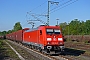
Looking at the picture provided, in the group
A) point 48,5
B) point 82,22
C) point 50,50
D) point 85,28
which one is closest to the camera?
point 50,50

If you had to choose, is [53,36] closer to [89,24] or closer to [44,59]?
[44,59]

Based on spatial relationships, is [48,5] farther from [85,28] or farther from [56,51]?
[85,28]

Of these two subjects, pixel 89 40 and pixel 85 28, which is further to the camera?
pixel 85 28

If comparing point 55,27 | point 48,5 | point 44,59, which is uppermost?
point 48,5

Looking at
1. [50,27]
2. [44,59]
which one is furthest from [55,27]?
[44,59]

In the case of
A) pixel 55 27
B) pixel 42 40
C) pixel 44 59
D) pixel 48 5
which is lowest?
pixel 44 59

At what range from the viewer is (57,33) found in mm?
20531

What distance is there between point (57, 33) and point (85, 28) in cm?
10668

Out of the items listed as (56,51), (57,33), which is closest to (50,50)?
(56,51)

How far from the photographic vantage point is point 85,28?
408 ft

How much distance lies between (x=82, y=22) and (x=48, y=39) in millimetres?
119635

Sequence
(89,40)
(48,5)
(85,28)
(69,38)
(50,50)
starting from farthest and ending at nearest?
1. (85,28)
2. (69,38)
3. (89,40)
4. (48,5)
5. (50,50)

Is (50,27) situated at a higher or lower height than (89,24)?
lower

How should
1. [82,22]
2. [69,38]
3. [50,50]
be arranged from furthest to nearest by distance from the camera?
[82,22]
[69,38]
[50,50]
